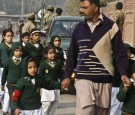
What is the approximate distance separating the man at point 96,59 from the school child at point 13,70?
2.88m

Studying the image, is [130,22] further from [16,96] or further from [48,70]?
[16,96]

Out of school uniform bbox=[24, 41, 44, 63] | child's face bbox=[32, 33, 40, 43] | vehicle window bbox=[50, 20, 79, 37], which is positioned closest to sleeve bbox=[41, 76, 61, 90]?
school uniform bbox=[24, 41, 44, 63]

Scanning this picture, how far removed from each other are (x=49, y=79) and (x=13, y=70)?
0.63 meters

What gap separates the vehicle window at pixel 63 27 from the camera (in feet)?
44.8

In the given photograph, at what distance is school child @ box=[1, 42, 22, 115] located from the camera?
333 inches

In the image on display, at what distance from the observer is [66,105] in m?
11.0

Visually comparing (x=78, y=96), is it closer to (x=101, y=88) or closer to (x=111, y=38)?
(x=101, y=88)

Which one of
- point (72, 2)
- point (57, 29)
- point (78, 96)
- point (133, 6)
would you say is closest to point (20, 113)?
point (78, 96)

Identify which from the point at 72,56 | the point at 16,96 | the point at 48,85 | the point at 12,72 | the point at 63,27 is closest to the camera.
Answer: the point at 72,56

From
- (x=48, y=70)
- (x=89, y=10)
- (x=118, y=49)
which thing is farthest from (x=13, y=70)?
(x=118, y=49)

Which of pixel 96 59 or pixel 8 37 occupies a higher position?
pixel 96 59

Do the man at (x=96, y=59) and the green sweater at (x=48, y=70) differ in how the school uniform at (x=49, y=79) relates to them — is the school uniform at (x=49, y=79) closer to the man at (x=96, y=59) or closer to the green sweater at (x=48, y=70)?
the green sweater at (x=48, y=70)

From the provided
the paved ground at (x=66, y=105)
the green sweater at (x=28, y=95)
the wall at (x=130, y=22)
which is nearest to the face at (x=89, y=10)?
the green sweater at (x=28, y=95)

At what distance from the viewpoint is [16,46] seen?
8.70 m
